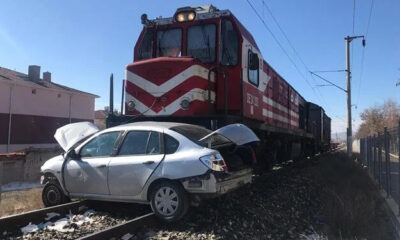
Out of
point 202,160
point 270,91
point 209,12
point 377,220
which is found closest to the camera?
point 202,160

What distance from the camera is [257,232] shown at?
267 inches

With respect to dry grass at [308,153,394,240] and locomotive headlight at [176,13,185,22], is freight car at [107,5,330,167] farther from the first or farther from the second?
dry grass at [308,153,394,240]

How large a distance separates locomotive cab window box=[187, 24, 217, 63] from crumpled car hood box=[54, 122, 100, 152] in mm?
2920

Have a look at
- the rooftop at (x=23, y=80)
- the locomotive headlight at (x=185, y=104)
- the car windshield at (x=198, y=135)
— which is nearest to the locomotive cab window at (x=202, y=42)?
the locomotive headlight at (x=185, y=104)

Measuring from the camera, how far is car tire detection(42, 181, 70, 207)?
810 centimetres

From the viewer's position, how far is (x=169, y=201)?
670 cm

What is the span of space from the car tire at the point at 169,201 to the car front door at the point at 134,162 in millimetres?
305

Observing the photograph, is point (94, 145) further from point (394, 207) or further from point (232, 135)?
point (394, 207)

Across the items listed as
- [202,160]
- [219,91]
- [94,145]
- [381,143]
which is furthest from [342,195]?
[94,145]

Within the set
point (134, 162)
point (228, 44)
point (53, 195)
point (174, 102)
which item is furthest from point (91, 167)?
point (228, 44)

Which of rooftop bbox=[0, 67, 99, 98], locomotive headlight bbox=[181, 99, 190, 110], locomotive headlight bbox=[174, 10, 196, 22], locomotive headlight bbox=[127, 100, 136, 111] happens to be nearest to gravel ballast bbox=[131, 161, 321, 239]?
locomotive headlight bbox=[181, 99, 190, 110]

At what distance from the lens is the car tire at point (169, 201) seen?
659 centimetres

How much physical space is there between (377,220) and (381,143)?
4025mm

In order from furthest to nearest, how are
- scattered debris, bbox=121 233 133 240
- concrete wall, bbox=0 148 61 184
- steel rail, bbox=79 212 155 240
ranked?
concrete wall, bbox=0 148 61 184 → scattered debris, bbox=121 233 133 240 → steel rail, bbox=79 212 155 240
